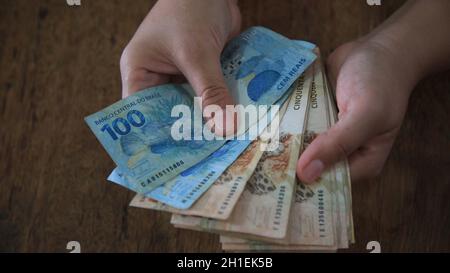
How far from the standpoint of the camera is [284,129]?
782mm

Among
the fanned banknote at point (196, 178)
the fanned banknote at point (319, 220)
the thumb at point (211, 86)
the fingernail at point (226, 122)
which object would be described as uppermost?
the thumb at point (211, 86)

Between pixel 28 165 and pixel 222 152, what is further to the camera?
pixel 28 165

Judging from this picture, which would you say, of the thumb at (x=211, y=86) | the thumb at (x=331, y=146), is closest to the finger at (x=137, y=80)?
the thumb at (x=211, y=86)

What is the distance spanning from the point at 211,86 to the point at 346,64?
294 mm

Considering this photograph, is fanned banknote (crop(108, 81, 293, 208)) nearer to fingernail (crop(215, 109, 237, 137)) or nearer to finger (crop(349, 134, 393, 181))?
fingernail (crop(215, 109, 237, 137))

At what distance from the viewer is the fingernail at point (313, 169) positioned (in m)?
0.70

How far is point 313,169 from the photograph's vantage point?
70cm

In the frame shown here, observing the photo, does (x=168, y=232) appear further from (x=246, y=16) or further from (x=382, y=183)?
(x=246, y=16)

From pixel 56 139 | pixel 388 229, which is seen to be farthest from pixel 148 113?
pixel 388 229

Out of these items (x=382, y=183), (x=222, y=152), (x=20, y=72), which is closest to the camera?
(x=222, y=152)

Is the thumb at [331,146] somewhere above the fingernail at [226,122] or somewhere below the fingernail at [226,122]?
below

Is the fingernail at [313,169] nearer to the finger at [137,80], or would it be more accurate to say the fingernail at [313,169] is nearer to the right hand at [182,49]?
the right hand at [182,49]

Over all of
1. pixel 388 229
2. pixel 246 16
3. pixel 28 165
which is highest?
pixel 246 16

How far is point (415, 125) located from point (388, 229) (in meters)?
0.25
